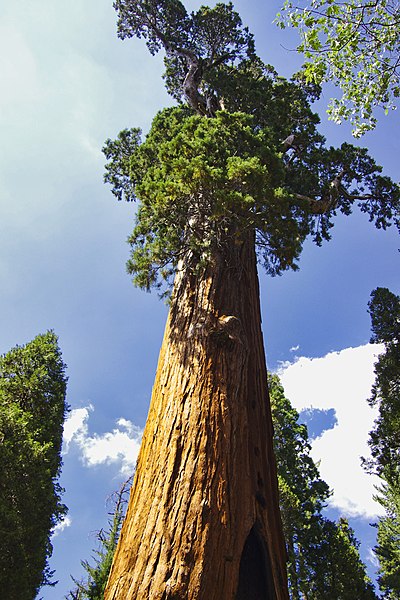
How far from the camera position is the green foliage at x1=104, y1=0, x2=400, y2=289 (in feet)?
18.2

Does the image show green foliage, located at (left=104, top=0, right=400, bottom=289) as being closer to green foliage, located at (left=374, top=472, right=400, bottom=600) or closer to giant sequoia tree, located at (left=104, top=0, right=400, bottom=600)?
giant sequoia tree, located at (left=104, top=0, right=400, bottom=600)

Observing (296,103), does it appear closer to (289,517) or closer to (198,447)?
(198,447)

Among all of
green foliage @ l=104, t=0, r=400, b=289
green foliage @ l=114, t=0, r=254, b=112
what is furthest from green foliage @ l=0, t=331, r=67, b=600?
green foliage @ l=114, t=0, r=254, b=112

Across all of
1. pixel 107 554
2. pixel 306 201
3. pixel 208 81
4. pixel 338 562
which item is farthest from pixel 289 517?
pixel 208 81

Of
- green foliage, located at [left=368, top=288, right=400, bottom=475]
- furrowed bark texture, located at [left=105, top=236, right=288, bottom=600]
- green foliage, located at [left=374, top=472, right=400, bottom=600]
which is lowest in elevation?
furrowed bark texture, located at [left=105, top=236, right=288, bottom=600]

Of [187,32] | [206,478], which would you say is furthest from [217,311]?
[187,32]

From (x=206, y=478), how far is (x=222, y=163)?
437 centimetres

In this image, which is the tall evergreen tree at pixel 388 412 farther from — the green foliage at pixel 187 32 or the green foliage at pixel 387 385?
the green foliage at pixel 187 32

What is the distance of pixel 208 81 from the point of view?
9977 millimetres

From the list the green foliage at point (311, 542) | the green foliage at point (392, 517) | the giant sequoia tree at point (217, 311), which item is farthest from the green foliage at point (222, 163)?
the green foliage at point (311, 542)

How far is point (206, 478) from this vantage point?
3.33m

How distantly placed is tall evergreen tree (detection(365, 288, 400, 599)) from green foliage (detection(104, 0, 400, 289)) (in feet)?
18.7

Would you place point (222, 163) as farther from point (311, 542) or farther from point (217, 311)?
point (311, 542)

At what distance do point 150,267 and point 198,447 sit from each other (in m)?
3.10
